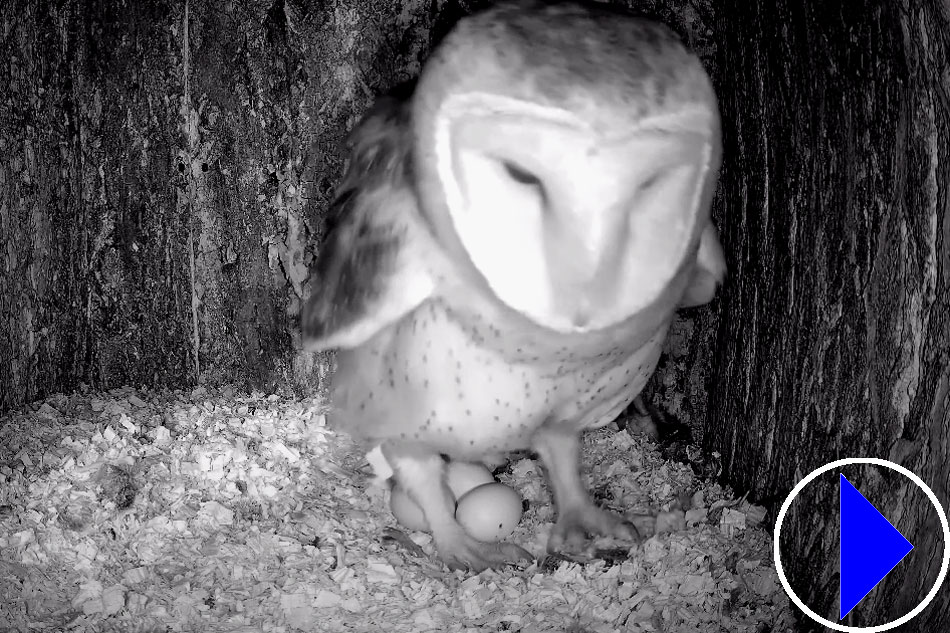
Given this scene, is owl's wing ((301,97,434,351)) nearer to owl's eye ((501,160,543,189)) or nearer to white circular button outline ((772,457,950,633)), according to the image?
owl's eye ((501,160,543,189))

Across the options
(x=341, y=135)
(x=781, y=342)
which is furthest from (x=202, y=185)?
(x=781, y=342)

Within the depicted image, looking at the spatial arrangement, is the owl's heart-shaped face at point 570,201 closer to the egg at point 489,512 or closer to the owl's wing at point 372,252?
the owl's wing at point 372,252

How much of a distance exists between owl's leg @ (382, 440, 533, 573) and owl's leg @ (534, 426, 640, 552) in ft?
0.26

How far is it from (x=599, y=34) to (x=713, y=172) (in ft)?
0.70

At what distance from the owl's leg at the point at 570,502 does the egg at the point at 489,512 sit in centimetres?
8

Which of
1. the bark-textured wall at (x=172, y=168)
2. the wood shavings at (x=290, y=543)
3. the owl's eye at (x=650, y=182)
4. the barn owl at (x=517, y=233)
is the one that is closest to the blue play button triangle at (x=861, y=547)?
the wood shavings at (x=290, y=543)

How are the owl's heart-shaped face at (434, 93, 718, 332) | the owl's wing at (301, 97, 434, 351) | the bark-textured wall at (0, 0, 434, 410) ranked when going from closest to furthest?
1. the owl's heart-shaped face at (434, 93, 718, 332)
2. the owl's wing at (301, 97, 434, 351)
3. the bark-textured wall at (0, 0, 434, 410)

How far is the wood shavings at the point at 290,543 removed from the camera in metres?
1.24

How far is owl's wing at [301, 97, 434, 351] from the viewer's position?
3.85ft

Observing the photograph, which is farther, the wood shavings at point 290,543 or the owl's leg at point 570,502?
the owl's leg at point 570,502

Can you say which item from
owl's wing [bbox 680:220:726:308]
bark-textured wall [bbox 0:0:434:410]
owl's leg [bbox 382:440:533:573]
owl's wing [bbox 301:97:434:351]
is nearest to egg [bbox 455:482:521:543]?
owl's leg [bbox 382:440:533:573]

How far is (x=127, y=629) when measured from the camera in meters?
1.19

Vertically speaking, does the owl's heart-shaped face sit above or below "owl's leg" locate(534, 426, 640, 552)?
above

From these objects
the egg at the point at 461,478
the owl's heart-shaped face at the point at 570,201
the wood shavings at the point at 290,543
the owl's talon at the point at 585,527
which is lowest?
the wood shavings at the point at 290,543
